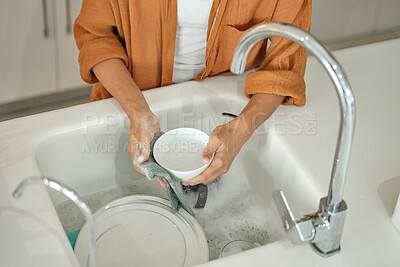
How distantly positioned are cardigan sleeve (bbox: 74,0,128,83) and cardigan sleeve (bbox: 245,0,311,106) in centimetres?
32

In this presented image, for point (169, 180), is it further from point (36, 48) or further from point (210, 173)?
point (36, 48)

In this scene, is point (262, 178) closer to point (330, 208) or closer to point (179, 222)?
point (179, 222)

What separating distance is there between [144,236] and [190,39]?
0.49m

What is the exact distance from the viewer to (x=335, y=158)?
30.5 inches

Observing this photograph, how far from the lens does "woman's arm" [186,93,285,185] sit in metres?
1.06

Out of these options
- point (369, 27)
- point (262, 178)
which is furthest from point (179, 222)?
point (369, 27)

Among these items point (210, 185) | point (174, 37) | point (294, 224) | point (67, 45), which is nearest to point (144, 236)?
point (210, 185)

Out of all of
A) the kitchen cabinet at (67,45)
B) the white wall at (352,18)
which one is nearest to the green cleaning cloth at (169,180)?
the kitchen cabinet at (67,45)

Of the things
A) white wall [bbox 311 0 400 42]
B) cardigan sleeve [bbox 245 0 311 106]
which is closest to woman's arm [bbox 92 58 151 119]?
cardigan sleeve [bbox 245 0 311 106]

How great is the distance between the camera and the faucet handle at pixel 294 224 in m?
0.82

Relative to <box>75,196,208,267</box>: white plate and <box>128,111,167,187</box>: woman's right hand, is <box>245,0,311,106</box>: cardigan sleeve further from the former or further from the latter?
<box>75,196,208,267</box>: white plate

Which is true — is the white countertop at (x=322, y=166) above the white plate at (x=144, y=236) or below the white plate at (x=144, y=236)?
above

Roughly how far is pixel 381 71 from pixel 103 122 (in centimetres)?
70

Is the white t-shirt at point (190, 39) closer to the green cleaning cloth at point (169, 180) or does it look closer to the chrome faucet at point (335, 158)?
the green cleaning cloth at point (169, 180)
